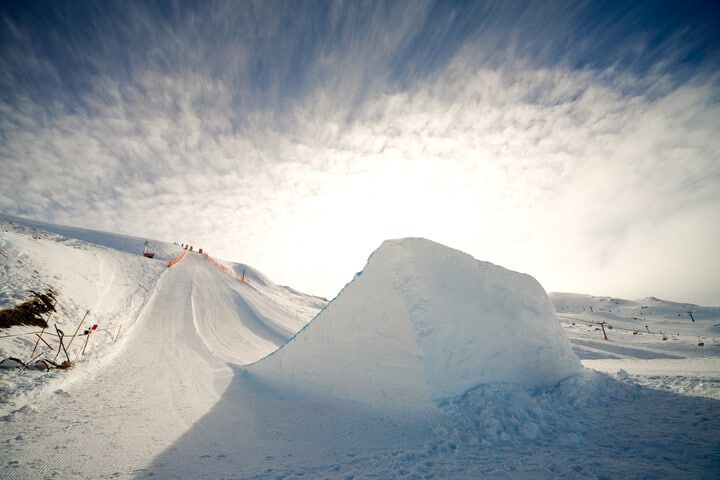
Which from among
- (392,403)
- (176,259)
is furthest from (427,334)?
(176,259)

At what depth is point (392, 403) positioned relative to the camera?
520cm

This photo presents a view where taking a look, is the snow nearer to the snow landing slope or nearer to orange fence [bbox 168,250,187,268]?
the snow landing slope

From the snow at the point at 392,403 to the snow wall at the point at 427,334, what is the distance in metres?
0.03

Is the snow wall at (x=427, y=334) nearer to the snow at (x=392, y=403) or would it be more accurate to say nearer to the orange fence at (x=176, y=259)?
the snow at (x=392, y=403)

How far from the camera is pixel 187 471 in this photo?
12.6 feet

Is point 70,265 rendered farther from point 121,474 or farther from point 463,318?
point 463,318

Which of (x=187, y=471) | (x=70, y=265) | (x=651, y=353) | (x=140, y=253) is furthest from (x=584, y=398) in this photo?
(x=140, y=253)

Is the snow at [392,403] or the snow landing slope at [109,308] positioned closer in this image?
the snow at [392,403]

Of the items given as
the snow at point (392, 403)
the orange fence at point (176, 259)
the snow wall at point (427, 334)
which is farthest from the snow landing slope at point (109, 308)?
the snow wall at point (427, 334)

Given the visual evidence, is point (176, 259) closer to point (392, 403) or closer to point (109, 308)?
point (109, 308)

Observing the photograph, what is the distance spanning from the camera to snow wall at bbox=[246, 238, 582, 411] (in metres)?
5.19

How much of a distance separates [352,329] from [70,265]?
63.9 ft

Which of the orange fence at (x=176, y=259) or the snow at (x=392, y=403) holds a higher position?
the orange fence at (x=176, y=259)

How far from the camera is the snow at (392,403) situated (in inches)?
145
